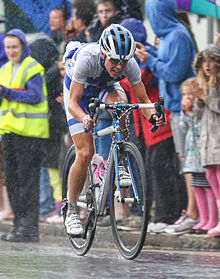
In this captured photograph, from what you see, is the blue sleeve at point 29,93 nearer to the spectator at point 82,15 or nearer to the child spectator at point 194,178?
the spectator at point 82,15

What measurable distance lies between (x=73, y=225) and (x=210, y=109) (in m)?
1.96

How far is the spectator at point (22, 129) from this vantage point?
1034 centimetres

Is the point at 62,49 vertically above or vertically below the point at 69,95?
above

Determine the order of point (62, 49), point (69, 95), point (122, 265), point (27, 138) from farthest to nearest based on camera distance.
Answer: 1. point (62, 49)
2. point (27, 138)
3. point (69, 95)
4. point (122, 265)

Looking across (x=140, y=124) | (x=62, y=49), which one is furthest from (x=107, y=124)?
(x=62, y=49)

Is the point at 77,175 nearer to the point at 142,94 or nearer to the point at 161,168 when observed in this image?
the point at 142,94

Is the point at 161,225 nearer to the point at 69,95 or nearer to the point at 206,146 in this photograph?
the point at 206,146

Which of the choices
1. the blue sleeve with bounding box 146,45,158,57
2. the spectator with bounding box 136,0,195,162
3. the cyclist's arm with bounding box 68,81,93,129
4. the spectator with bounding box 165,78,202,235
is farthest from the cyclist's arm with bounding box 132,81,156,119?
the blue sleeve with bounding box 146,45,158,57

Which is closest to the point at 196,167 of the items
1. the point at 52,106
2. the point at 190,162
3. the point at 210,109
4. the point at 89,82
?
the point at 190,162

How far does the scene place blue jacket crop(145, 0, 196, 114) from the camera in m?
9.49

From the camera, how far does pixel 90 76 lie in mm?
7633

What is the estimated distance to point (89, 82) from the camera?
7770 millimetres

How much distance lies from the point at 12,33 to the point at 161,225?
10.8 feet

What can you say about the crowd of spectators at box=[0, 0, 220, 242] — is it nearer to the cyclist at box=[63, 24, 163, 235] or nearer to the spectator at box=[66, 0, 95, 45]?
the spectator at box=[66, 0, 95, 45]
